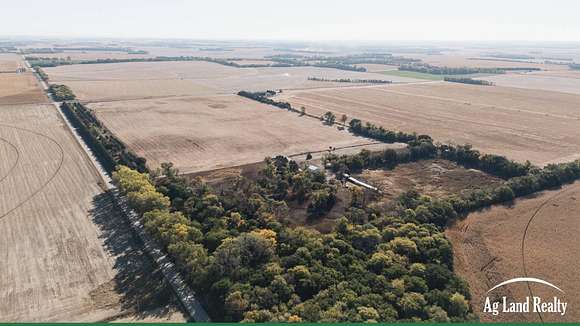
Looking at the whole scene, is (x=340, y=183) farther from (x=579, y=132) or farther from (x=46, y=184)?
(x=579, y=132)

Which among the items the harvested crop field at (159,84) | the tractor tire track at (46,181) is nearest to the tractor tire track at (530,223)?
the tractor tire track at (46,181)

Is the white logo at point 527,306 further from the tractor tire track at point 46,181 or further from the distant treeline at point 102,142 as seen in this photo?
the tractor tire track at point 46,181

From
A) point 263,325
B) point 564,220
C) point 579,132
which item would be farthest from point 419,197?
point 579,132

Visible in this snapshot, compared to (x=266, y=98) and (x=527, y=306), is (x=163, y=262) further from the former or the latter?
(x=266, y=98)

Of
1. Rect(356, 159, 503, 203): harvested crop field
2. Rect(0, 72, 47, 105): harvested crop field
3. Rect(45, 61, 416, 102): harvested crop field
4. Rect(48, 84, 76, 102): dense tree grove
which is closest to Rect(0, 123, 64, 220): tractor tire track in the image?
A: Rect(48, 84, 76, 102): dense tree grove

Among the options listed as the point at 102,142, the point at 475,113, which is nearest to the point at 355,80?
the point at 475,113

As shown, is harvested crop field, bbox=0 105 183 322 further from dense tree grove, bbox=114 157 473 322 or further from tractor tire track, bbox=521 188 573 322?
tractor tire track, bbox=521 188 573 322
